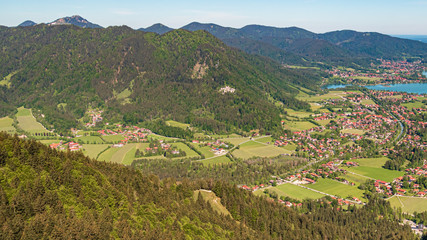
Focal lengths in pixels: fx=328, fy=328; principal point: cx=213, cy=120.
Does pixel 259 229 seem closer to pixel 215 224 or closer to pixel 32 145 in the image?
pixel 215 224

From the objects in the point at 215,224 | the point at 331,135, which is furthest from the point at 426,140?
the point at 215,224

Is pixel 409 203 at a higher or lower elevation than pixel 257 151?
higher

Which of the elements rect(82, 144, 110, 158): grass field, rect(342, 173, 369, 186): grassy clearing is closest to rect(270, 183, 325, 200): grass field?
rect(342, 173, 369, 186): grassy clearing

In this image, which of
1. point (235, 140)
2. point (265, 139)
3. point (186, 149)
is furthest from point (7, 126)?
point (265, 139)

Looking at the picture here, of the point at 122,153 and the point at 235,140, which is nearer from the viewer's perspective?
the point at 122,153

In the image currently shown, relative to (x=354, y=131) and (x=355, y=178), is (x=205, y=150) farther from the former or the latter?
(x=354, y=131)

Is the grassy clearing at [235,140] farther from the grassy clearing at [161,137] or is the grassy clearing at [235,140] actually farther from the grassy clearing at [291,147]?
the grassy clearing at [161,137]

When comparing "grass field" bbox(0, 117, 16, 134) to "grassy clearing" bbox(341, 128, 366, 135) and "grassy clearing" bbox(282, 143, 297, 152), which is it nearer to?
"grassy clearing" bbox(282, 143, 297, 152)
